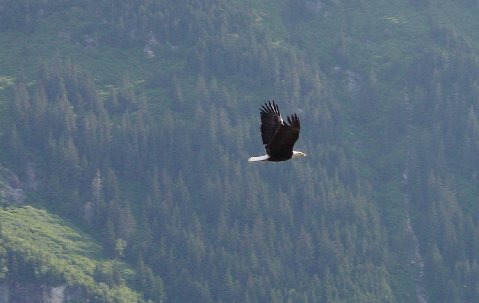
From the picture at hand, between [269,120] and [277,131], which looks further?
[269,120]

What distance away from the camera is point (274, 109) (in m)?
72.4

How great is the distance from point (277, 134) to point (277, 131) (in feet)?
0.50

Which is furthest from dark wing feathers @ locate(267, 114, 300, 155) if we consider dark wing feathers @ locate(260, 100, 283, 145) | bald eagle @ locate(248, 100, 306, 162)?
dark wing feathers @ locate(260, 100, 283, 145)

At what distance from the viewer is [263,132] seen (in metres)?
72.9

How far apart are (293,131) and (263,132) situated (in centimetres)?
344

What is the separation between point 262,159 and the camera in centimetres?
6906

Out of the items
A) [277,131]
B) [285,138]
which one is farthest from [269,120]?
[285,138]

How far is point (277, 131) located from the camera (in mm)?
70875

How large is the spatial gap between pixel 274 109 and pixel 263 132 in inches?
55.0

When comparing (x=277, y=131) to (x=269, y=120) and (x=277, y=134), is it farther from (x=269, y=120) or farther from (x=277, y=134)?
(x=269, y=120)

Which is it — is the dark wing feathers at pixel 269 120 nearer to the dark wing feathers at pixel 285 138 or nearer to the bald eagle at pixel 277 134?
the bald eagle at pixel 277 134

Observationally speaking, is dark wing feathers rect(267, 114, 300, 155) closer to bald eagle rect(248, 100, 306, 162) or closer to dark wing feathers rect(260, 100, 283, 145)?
bald eagle rect(248, 100, 306, 162)

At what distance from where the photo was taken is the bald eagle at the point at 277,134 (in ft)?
229

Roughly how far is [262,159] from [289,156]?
9.44 ft
